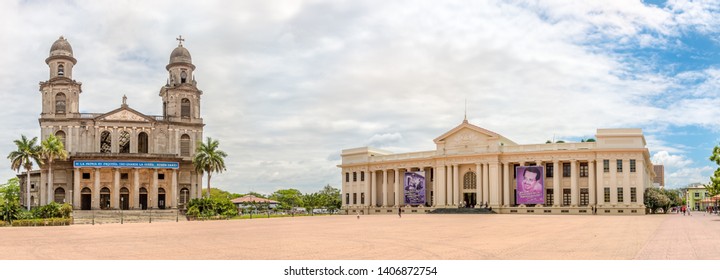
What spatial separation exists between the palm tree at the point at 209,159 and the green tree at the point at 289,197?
42113mm

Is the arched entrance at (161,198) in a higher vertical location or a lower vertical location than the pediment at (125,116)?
lower

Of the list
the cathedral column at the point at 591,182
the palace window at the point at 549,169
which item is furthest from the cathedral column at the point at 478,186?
the cathedral column at the point at 591,182

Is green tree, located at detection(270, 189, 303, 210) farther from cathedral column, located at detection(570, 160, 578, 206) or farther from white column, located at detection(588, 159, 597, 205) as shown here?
white column, located at detection(588, 159, 597, 205)

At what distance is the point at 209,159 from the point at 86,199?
615 inches

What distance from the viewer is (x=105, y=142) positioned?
261 ft

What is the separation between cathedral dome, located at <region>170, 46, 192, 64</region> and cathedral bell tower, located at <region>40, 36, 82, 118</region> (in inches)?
462

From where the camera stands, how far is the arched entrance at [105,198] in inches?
2982

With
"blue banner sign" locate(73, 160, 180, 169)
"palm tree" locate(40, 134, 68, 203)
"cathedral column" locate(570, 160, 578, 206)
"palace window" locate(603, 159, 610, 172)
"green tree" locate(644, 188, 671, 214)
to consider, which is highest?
"palm tree" locate(40, 134, 68, 203)

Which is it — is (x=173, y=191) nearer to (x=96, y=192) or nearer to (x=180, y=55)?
(x=96, y=192)

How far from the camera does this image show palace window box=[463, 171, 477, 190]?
250 feet

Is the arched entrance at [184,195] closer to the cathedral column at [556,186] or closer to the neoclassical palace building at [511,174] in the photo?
the neoclassical palace building at [511,174]

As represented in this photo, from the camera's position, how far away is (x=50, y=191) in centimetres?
7231

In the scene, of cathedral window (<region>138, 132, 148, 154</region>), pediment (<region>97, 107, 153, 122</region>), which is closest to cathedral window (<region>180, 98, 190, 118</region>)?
pediment (<region>97, 107, 153, 122</region>)

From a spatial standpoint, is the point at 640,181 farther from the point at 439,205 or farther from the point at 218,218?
the point at 218,218
